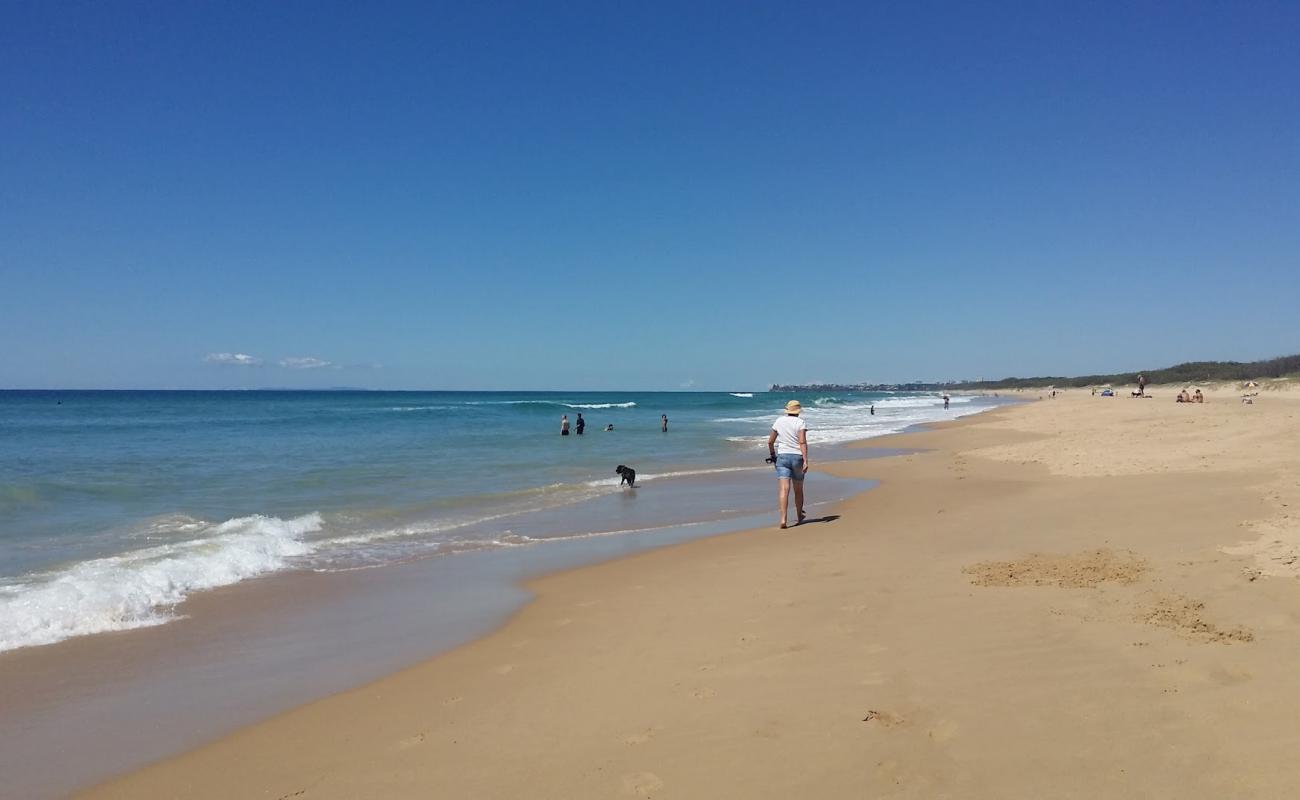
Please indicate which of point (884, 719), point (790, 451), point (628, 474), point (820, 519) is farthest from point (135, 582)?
point (628, 474)

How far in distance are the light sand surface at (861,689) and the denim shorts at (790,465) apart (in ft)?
8.04

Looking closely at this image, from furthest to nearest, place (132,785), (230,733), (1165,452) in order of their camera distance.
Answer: (1165,452) < (230,733) < (132,785)

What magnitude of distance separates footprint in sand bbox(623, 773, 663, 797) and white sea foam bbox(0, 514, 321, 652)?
18.7ft

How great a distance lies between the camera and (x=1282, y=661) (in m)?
4.01

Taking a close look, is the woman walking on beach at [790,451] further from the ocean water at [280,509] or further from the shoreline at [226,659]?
the shoreline at [226,659]

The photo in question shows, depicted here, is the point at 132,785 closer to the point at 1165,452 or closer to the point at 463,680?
the point at 463,680

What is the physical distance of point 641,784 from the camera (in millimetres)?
3365

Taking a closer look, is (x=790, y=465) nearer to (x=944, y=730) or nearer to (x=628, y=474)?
(x=628, y=474)

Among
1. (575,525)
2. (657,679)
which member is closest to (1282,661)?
(657,679)

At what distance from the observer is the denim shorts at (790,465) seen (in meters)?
10.3

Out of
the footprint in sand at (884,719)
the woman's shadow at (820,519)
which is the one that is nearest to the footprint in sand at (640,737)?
the footprint in sand at (884,719)

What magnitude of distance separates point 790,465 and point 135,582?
825 cm

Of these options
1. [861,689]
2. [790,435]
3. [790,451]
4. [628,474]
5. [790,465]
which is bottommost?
[628,474]

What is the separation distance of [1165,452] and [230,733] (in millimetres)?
17753
